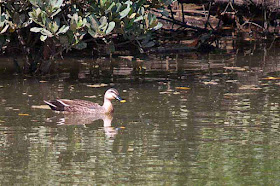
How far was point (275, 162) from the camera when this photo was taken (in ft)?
27.2

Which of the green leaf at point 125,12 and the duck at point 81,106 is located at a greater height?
the green leaf at point 125,12

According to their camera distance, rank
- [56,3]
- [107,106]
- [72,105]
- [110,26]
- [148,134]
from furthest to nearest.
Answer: [110,26] → [56,3] → [72,105] → [107,106] → [148,134]

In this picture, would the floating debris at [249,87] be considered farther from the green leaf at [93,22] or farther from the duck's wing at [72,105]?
the duck's wing at [72,105]

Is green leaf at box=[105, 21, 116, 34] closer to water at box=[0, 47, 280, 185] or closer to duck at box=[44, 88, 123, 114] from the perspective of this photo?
water at box=[0, 47, 280, 185]

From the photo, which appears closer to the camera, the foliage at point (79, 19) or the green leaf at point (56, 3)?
the green leaf at point (56, 3)

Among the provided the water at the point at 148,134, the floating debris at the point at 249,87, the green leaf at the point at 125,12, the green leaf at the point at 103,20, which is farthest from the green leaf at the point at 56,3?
the floating debris at the point at 249,87

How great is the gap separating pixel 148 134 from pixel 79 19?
4.31m

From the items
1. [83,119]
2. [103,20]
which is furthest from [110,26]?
[83,119]

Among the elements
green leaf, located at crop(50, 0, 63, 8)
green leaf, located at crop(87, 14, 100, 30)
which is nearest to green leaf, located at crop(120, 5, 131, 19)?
green leaf, located at crop(87, 14, 100, 30)

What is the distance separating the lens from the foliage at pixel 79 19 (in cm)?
1323

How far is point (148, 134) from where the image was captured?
9.93m

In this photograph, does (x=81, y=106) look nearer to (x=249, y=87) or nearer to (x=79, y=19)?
(x=79, y=19)

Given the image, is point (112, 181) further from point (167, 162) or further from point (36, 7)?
point (36, 7)

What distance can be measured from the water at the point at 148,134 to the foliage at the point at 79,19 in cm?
103
